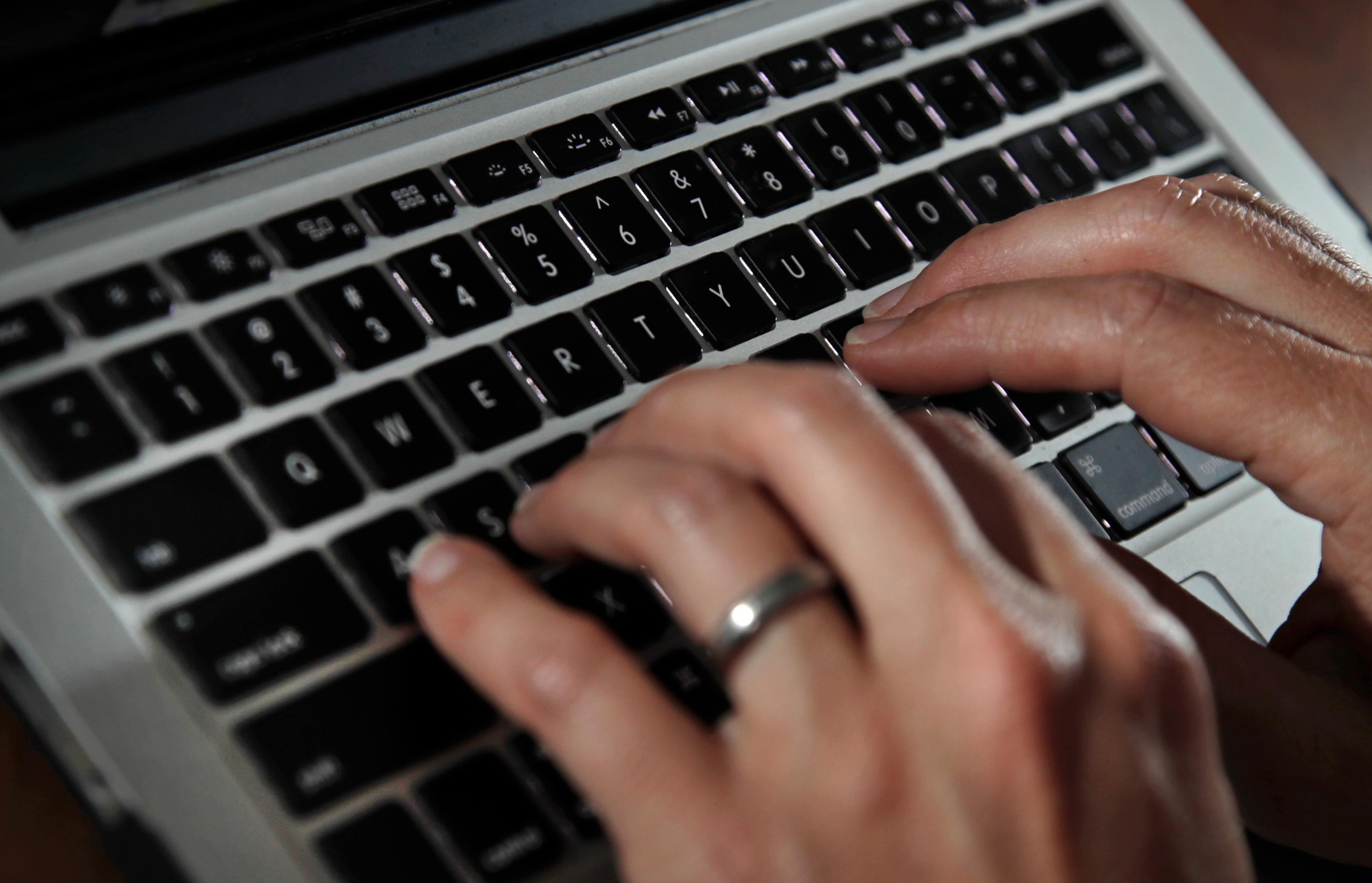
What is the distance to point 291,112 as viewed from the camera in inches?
18.2

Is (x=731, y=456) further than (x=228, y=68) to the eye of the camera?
No

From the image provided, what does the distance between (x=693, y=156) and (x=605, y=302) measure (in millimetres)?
103

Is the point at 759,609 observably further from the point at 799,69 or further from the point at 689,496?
the point at 799,69

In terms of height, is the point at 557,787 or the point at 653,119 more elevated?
the point at 653,119

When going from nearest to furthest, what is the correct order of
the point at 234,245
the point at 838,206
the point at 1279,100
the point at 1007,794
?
1. the point at 1007,794
2. the point at 234,245
3. the point at 838,206
4. the point at 1279,100

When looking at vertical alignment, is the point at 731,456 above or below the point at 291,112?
below

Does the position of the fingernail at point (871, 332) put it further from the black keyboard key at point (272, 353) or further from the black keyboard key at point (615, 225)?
the black keyboard key at point (272, 353)

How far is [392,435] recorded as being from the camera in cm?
40

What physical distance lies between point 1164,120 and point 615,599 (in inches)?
18.4

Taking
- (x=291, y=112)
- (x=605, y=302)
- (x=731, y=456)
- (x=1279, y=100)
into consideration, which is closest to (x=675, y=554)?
(x=731, y=456)

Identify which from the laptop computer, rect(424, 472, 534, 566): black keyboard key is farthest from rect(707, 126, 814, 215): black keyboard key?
rect(424, 472, 534, 566): black keyboard key

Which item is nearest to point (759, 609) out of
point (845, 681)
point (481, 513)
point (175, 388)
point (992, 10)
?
point (845, 681)

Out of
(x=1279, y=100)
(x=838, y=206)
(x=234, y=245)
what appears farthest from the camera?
(x=1279, y=100)

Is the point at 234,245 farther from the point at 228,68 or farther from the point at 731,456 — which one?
the point at 731,456
